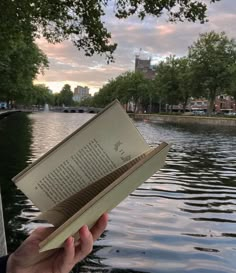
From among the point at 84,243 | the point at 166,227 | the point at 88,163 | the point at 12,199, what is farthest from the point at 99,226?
the point at 12,199

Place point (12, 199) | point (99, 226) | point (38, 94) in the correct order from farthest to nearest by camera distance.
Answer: point (38, 94) → point (12, 199) → point (99, 226)

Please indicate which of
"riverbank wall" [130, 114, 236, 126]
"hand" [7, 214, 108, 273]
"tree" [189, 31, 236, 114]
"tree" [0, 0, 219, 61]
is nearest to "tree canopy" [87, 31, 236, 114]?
"tree" [189, 31, 236, 114]

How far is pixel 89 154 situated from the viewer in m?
1.64

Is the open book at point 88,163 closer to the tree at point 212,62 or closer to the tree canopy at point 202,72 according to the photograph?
the tree canopy at point 202,72

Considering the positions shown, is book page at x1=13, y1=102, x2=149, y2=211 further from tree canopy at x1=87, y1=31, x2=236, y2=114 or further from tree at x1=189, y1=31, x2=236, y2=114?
tree at x1=189, y1=31, x2=236, y2=114

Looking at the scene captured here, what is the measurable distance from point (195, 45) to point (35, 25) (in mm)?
69016

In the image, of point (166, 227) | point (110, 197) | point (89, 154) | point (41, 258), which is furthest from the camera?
point (166, 227)

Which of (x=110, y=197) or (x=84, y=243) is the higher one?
(x=110, y=197)

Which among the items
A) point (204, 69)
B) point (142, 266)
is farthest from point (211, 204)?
point (204, 69)

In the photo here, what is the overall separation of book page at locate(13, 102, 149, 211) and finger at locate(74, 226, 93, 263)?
145 millimetres

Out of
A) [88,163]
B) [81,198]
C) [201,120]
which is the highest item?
[88,163]

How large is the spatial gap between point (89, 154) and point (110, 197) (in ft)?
0.63

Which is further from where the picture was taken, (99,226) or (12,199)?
(12,199)

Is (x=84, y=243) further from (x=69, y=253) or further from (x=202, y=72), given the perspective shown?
(x=202, y=72)
